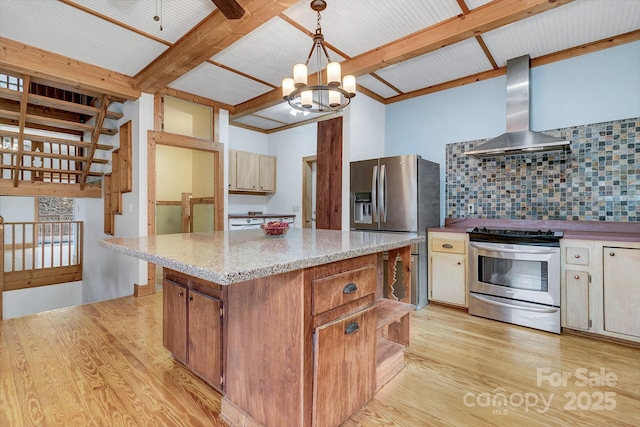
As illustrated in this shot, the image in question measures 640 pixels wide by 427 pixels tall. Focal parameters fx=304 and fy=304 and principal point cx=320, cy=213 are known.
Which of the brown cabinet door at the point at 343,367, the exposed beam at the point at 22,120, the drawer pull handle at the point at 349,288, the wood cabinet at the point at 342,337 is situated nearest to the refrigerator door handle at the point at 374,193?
the wood cabinet at the point at 342,337

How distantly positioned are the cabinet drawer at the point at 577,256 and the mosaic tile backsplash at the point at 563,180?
634 millimetres

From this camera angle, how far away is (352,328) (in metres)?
1.51

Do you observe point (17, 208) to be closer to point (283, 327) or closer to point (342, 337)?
point (283, 327)

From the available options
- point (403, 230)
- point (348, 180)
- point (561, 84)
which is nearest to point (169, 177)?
point (348, 180)

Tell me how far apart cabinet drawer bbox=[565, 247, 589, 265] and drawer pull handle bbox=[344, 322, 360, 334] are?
2265mm

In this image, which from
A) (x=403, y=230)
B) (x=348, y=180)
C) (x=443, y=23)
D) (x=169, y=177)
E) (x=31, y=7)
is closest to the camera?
(x=31, y=7)

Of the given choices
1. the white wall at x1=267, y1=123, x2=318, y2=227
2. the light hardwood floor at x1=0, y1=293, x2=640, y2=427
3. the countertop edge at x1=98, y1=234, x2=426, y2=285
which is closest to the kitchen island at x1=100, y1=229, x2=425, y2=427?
the countertop edge at x1=98, y1=234, x2=426, y2=285

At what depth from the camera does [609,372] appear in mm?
2061

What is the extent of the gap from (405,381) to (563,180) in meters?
2.69

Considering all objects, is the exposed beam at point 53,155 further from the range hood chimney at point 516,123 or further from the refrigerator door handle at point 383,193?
the range hood chimney at point 516,123

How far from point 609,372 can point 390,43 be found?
3108 mm

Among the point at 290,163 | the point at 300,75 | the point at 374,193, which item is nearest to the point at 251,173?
Result: the point at 290,163

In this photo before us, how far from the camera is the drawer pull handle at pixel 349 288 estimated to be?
1473 millimetres

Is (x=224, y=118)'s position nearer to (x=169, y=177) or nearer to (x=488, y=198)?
(x=169, y=177)
